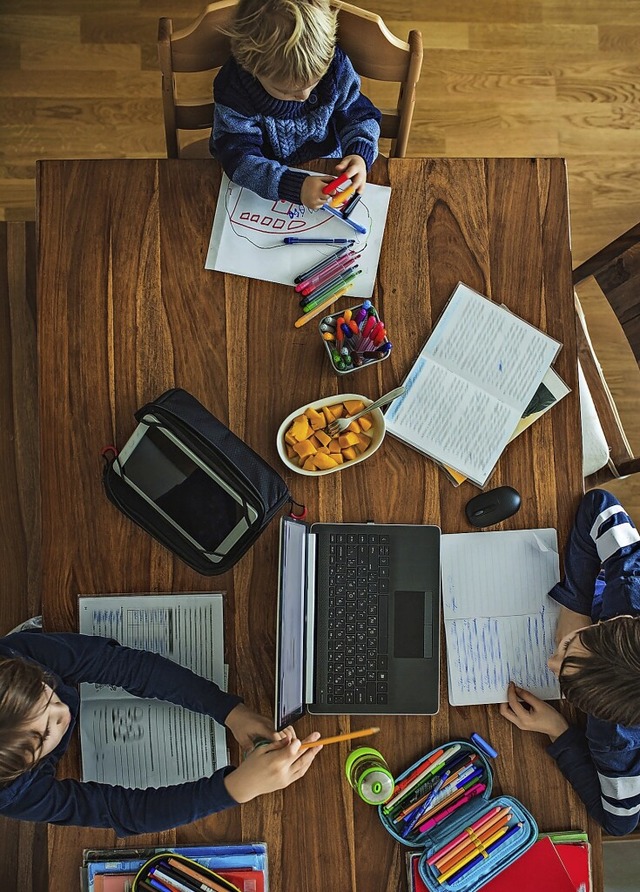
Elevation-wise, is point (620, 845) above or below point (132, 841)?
below

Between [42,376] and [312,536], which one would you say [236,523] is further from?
[42,376]

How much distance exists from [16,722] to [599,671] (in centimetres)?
85

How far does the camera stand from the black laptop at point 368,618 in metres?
1.23

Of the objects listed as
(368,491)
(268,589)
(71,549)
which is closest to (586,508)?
(368,491)

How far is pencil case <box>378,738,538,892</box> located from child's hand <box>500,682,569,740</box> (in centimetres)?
7

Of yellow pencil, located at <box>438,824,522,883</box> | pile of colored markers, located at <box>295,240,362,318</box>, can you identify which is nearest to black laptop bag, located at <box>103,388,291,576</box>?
pile of colored markers, located at <box>295,240,362,318</box>

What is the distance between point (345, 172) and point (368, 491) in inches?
20.8

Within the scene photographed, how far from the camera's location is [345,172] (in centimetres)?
128

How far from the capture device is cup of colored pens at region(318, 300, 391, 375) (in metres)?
1.23

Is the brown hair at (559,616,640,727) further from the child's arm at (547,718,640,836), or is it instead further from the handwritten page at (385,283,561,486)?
the handwritten page at (385,283,561,486)

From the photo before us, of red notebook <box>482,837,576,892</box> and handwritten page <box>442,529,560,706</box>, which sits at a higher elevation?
handwritten page <box>442,529,560,706</box>

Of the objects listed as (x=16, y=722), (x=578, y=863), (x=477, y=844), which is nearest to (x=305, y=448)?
(x=16, y=722)

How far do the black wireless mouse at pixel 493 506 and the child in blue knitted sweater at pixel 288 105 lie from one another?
552 millimetres

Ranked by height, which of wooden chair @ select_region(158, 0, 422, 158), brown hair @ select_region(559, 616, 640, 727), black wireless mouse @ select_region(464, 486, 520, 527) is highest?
wooden chair @ select_region(158, 0, 422, 158)
